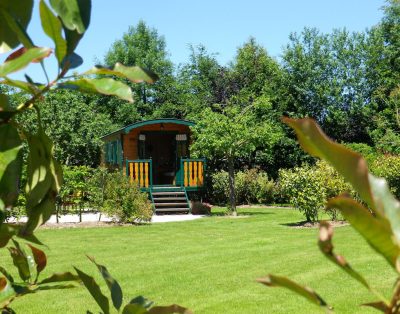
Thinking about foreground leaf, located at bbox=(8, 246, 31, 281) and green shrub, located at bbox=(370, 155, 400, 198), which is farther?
green shrub, located at bbox=(370, 155, 400, 198)

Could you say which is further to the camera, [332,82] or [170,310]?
[332,82]

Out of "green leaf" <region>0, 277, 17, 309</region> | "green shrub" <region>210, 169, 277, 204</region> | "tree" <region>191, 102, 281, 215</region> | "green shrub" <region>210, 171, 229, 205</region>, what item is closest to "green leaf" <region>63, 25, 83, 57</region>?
"green leaf" <region>0, 277, 17, 309</region>

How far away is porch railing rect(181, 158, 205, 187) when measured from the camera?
17609 millimetres

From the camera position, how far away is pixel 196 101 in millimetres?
25031

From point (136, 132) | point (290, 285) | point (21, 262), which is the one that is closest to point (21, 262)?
point (21, 262)

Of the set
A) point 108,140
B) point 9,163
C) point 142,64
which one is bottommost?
point 9,163

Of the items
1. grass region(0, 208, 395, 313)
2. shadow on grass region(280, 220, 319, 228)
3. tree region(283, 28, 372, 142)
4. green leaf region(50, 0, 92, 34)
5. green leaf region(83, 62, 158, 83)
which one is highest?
tree region(283, 28, 372, 142)

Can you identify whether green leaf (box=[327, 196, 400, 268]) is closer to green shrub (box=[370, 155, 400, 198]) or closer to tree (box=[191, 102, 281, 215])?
tree (box=[191, 102, 281, 215])

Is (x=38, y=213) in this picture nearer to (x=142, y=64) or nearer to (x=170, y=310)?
(x=170, y=310)

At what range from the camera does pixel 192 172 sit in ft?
58.7

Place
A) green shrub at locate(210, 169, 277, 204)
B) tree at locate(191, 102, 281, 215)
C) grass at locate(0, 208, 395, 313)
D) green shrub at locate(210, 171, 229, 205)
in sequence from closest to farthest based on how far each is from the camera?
grass at locate(0, 208, 395, 313)
tree at locate(191, 102, 281, 215)
green shrub at locate(210, 171, 229, 205)
green shrub at locate(210, 169, 277, 204)

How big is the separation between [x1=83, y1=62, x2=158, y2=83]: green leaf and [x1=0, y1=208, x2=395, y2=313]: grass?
4.85 m

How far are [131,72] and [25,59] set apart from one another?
0.12 meters

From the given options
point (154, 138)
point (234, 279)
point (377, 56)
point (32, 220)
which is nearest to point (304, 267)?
point (234, 279)
